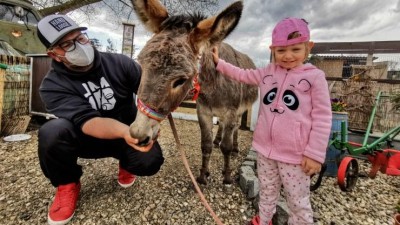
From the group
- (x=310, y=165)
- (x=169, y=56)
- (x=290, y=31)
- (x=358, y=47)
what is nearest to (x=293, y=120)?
(x=310, y=165)

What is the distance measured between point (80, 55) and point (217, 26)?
1.30 meters

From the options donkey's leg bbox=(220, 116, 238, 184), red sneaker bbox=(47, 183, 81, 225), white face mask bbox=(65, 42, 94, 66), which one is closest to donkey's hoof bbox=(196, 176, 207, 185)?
donkey's leg bbox=(220, 116, 238, 184)

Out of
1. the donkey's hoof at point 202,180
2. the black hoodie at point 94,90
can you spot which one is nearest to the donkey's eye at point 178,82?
the black hoodie at point 94,90

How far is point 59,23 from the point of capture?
2.22m

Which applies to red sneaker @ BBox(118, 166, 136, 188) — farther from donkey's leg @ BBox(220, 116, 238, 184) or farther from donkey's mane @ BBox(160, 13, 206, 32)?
donkey's mane @ BBox(160, 13, 206, 32)

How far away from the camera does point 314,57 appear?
7.47 m

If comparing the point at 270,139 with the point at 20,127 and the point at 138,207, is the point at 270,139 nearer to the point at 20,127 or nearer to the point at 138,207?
the point at 138,207

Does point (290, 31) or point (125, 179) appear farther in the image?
point (125, 179)

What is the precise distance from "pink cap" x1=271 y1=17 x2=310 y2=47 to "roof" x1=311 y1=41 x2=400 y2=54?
21.1 feet

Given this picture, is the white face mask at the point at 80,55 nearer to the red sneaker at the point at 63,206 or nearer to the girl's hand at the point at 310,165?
the red sneaker at the point at 63,206

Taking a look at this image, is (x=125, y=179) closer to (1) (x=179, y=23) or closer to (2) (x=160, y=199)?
(2) (x=160, y=199)

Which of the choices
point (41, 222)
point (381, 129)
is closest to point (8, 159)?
point (41, 222)

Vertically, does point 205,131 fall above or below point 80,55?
below

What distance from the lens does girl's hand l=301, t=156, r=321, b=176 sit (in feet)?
5.76
